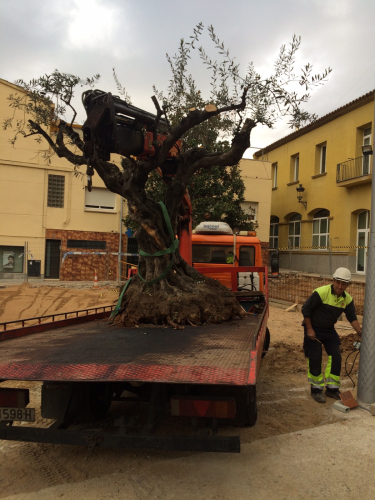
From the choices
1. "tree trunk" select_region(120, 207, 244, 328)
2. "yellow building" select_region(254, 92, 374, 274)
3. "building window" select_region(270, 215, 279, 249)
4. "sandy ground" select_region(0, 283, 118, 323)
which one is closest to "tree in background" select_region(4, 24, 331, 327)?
"tree trunk" select_region(120, 207, 244, 328)

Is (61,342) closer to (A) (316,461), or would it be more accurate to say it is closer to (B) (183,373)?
(B) (183,373)

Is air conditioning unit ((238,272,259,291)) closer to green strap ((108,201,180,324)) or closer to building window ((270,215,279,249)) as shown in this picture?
green strap ((108,201,180,324))

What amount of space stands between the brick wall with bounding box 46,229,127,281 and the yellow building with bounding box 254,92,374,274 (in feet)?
29.5

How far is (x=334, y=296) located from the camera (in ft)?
17.2

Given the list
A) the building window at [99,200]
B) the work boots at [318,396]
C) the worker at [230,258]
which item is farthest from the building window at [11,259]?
the work boots at [318,396]

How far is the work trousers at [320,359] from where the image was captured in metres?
5.18

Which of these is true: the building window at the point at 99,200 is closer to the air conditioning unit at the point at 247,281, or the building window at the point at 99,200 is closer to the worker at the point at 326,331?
the air conditioning unit at the point at 247,281

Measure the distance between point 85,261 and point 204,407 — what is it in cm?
1763

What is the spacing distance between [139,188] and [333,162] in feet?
56.4

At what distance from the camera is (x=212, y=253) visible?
28.9ft

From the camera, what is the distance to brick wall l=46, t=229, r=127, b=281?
19719 millimetres

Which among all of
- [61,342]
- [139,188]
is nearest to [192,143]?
[139,188]

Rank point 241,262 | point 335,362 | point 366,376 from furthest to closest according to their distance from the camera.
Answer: point 241,262 < point 335,362 < point 366,376

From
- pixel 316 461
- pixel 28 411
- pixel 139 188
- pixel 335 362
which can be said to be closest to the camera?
pixel 28 411
